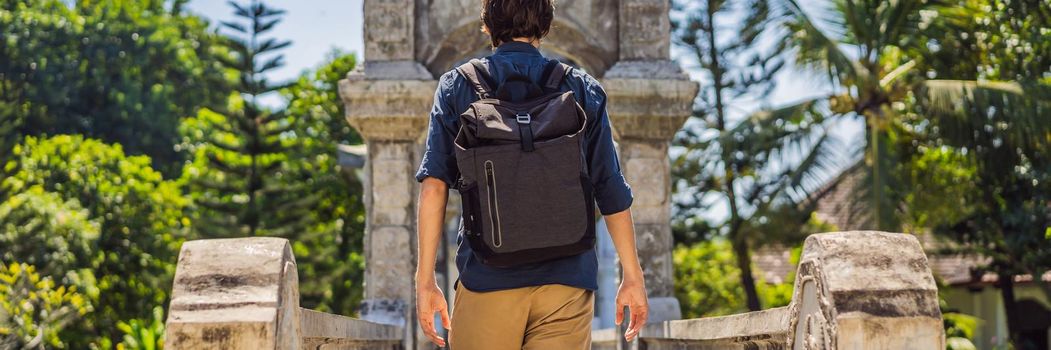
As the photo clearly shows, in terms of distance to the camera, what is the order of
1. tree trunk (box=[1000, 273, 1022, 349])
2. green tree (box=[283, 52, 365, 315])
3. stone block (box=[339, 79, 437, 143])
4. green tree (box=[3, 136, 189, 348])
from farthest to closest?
1. green tree (box=[3, 136, 189, 348])
2. green tree (box=[283, 52, 365, 315])
3. tree trunk (box=[1000, 273, 1022, 349])
4. stone block (box=[339, 79, 437, 143])

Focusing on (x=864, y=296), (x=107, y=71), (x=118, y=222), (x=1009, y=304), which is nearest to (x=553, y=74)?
(x=864, y=296)

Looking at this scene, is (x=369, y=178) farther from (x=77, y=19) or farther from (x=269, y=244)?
(x=77, y=19)

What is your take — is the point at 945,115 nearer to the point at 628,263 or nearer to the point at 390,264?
the point at 390,264

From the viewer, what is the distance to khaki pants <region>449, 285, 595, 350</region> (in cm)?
351

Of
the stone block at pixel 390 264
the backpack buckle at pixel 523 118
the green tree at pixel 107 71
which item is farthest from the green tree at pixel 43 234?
the backpack buckle at pixel 523 118

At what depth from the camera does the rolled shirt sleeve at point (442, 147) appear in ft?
11.9

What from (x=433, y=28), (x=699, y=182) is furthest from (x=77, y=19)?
(x=433, y=28)

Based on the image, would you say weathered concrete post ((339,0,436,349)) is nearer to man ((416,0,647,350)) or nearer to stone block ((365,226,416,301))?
stone block ((365,226,416,301))

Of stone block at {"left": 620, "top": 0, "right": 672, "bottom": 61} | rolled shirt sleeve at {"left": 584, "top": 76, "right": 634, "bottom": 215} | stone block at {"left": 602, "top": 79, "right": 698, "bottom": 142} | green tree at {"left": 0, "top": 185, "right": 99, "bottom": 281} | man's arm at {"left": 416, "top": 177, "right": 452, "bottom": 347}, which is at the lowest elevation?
green tree at {"left": 0, "top": 185, "right": 99, "bottom": 281}

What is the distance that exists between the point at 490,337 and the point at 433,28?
499cm

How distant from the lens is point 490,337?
354 cm

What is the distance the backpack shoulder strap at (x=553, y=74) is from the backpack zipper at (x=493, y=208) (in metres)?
0.31

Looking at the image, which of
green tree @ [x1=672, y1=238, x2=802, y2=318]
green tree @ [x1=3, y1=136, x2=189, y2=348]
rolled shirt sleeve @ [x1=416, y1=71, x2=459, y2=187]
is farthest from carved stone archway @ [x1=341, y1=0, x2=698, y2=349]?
green tree @ [x1=3, y1=136, x2=189, y2=348]

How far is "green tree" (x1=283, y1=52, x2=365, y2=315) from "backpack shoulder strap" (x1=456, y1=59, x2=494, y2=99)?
18.9 metres
